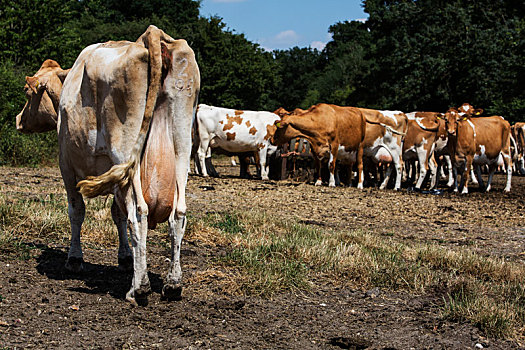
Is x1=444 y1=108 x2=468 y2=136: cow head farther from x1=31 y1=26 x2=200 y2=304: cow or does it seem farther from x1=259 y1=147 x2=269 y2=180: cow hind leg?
x1=31 y1=26 x2=200 y2=304: cow

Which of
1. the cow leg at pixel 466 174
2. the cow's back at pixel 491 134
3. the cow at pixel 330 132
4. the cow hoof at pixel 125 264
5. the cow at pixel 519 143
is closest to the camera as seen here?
the cow hoof at pixel 125 264

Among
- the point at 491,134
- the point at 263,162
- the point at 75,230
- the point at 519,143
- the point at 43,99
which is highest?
the point at 519,143

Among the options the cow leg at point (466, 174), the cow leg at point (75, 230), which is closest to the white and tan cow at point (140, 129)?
the cow leg at point (75, 230)

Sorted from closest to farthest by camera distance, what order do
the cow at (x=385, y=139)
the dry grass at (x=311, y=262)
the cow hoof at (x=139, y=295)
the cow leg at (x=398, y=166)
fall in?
the cow hoof at (x=139, y=295), the dry grass at (x=311, y=262), the cow leg at (x=398, y=166), the cow at (x=385, y=139)

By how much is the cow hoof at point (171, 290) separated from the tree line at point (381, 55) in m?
14.3

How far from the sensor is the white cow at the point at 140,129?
4.46 metres

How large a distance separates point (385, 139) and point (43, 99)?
13632 millimetres

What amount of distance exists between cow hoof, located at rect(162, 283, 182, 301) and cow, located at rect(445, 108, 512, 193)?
45.6ft

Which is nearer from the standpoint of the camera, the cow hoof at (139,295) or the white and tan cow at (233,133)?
the cow hoof at (139,295)

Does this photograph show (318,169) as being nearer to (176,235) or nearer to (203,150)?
(203,150)

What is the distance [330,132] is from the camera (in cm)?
1727

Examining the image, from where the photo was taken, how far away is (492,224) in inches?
424

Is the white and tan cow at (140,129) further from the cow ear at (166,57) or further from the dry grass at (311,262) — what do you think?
the dry grass at (311,262)

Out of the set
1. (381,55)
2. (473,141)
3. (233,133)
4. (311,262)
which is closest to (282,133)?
(233,133)
